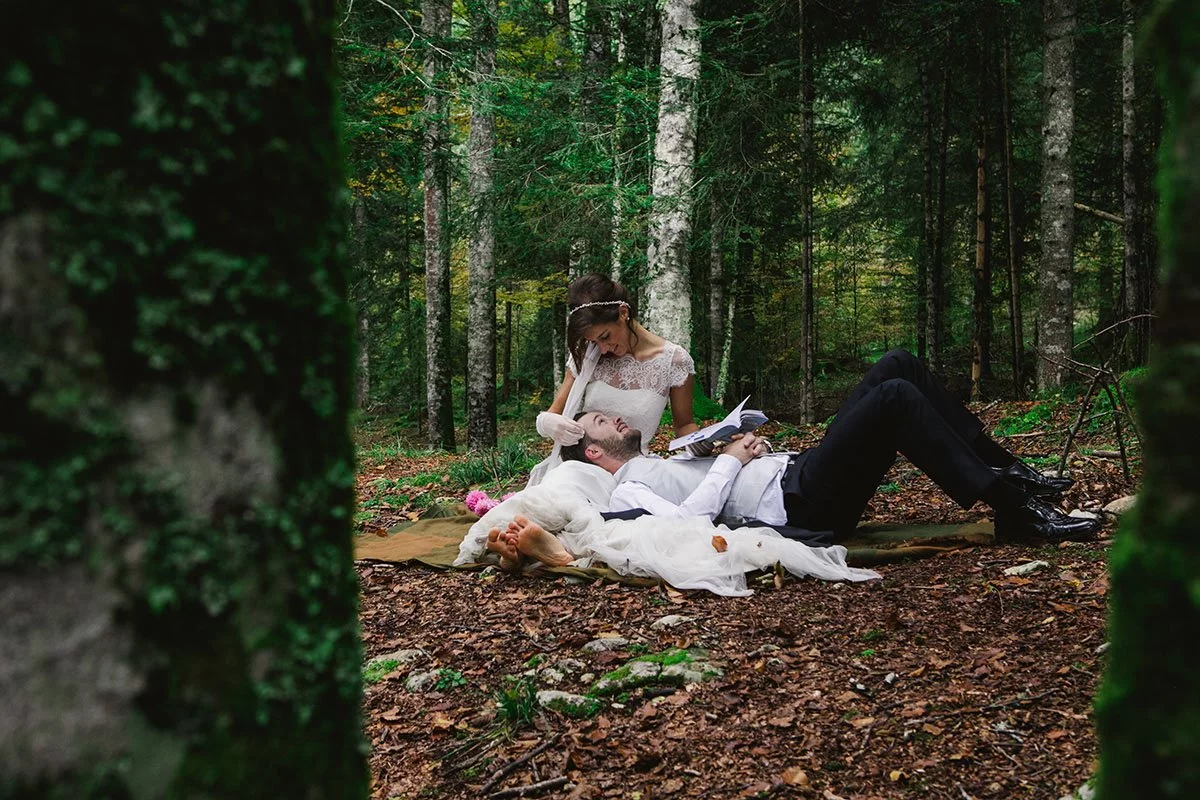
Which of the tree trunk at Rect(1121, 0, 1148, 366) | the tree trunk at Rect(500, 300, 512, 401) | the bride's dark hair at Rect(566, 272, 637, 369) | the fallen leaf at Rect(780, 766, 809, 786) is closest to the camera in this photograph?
the fallen leaf at Rect(780, 766, 809, 786)

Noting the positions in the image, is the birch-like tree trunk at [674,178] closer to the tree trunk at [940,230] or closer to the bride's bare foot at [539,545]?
the bride's bare foot at [539,545]

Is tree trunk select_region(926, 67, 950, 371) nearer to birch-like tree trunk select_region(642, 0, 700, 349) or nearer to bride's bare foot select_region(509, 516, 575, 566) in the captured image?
birch-like tree trunk select_region(642, 0, 700, 349)

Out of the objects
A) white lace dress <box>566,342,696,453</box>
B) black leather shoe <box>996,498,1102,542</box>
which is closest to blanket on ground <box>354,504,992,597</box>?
black leather shoe <box>996,498,1102,542</box>

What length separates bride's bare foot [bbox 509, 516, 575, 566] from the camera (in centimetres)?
441

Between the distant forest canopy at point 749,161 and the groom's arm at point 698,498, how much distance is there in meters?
3.71

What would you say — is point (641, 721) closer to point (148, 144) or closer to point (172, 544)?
point (172, 544)

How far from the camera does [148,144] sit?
70 cm

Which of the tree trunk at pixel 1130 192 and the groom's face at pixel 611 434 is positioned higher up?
the tree trunk at pixel 1130 192

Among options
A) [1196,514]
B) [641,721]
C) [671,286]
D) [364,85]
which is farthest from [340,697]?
[364,85]

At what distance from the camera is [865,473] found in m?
4.53

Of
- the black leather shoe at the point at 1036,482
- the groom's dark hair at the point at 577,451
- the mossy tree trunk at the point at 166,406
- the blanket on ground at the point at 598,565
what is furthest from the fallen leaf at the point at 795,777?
the groom's dark hair at the point at 577,451

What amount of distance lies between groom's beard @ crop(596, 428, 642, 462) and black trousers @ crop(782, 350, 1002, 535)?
1277 mm

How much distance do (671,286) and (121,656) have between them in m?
7.86

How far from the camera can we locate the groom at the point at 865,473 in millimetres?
4137
